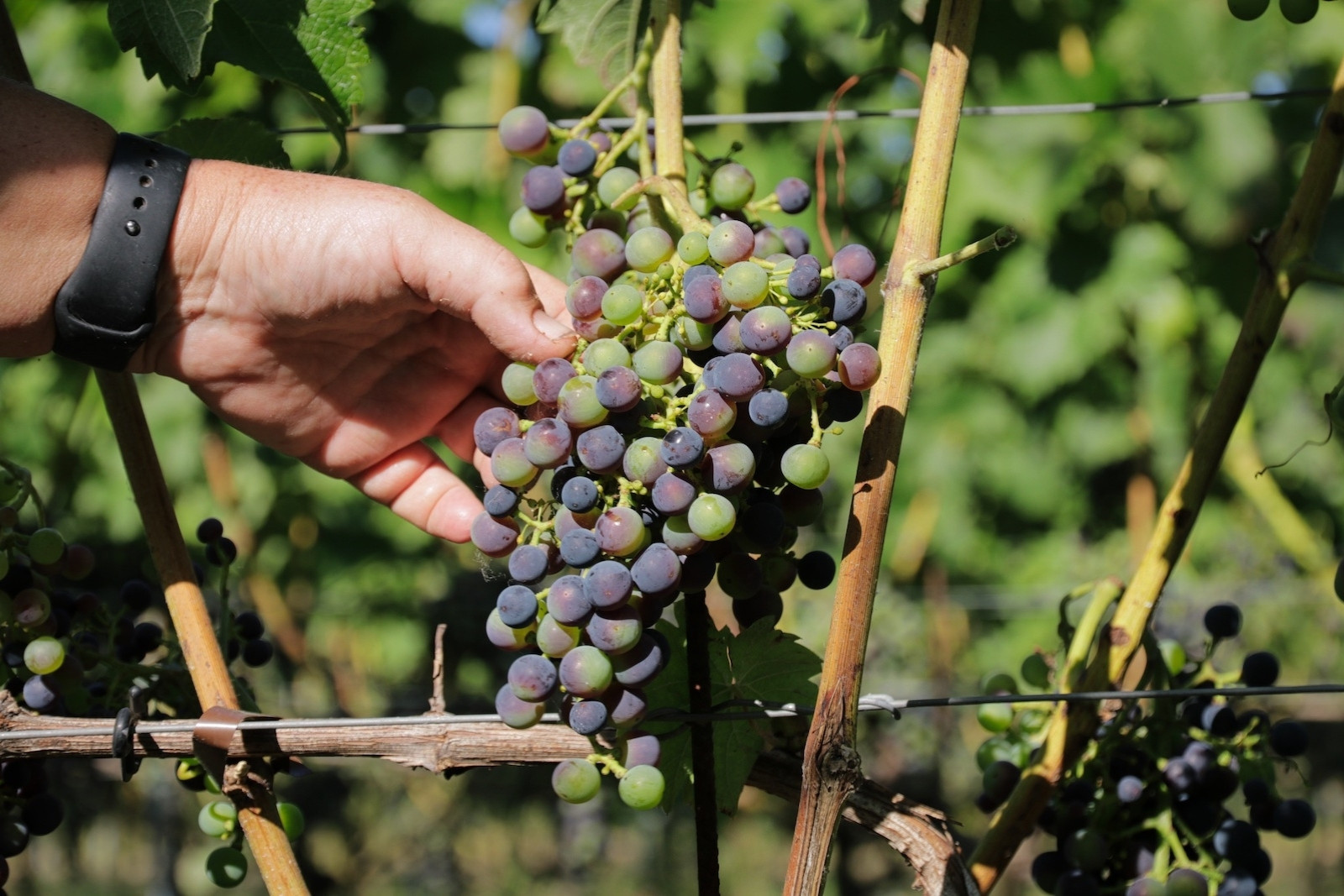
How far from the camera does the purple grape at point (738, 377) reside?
740mm

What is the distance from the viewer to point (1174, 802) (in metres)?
1.14

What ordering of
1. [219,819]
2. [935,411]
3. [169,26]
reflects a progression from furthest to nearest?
[935,411], [219,819], [169,26]

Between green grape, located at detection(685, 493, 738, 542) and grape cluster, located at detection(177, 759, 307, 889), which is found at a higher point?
green grape, located at detection(685, 493, 738, 542)

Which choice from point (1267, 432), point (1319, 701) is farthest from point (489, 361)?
point (1319, 701)

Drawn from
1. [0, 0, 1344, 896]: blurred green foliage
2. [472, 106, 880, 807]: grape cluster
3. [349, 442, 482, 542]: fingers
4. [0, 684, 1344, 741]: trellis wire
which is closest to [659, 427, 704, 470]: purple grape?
[472, 106, 880, 807]: grape cluster

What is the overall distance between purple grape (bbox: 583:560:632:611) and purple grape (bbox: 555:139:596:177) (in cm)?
39

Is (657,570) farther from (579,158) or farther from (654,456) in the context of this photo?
(579,158)

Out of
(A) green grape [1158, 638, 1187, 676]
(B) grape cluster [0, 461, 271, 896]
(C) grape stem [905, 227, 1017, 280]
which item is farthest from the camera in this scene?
(A) green grape [1158, 638, 1187, 676]

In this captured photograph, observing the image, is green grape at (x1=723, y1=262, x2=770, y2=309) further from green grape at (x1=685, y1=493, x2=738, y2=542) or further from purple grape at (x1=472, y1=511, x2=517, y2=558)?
purple grape at (x1=472, y1=511, x2=517, y2=558)

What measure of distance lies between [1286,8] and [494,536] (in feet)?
2.96

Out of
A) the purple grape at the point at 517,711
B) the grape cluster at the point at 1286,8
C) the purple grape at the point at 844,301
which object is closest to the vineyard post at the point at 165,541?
the purple grape at the point at 517,711

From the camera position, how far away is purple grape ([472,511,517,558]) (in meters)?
0.88

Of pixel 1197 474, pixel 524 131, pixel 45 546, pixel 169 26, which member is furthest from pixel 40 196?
pixel 1197 474

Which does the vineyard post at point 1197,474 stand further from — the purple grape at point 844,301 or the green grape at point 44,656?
the green grape at point 44,656
